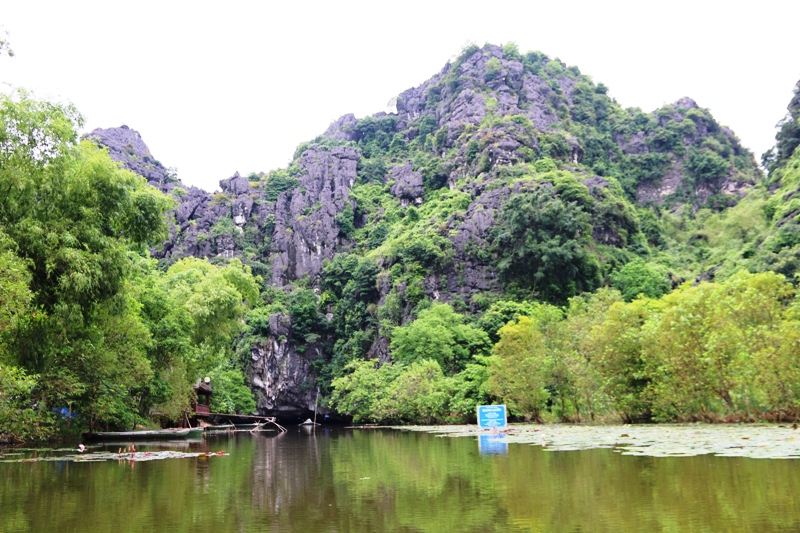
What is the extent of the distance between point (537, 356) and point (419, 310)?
19988 mm

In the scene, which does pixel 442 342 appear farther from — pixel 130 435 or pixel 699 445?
pixel 699 445

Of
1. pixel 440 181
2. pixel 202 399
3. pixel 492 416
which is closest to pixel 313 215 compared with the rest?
pixel 440 181

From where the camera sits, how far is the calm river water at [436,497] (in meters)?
5.38

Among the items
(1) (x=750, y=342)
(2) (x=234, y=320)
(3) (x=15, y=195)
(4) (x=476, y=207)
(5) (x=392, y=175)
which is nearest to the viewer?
(3) (x=15, y=195)

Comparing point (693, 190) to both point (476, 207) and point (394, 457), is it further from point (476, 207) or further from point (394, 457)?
point (394, 457)

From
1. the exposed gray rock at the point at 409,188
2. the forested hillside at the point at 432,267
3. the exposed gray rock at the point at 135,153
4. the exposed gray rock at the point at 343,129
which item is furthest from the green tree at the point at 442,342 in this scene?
the exposed gray rock at the point at 343,129

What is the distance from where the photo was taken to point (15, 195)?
12.8m

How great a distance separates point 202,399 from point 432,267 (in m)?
20.9

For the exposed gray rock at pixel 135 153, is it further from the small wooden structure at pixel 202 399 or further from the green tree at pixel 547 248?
the green tree at pixel 547 248

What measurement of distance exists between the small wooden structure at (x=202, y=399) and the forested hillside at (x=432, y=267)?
5.42 feet

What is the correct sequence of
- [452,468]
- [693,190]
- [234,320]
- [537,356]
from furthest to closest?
[693,190]
[234,320]
[537,356]
[452,468]

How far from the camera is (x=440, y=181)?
2739 inches

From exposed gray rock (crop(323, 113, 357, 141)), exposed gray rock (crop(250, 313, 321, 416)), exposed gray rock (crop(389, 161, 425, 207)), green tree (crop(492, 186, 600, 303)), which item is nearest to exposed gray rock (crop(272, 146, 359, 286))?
exposed gray rock (crop(389, 161, 425, 207))

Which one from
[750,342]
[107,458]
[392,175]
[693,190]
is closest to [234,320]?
[107,458]
